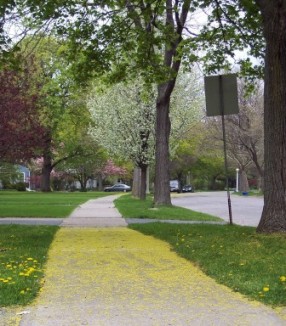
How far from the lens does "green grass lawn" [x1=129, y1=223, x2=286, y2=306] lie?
226 inches

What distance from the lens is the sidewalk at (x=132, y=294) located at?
4723 millimetres

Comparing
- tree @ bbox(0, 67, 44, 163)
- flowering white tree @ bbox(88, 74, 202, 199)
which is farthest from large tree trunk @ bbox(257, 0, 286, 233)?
flowering white tree @ bbox(88, 74, 202, 199)

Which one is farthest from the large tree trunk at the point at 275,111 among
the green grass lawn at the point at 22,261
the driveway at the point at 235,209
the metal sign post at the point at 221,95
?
the driveway at the point at 235,209

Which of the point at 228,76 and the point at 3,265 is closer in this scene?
the point at 3,265

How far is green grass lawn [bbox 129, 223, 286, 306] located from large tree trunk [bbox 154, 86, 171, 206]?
31.3 feet

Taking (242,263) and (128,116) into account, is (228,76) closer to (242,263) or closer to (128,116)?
(242,263)

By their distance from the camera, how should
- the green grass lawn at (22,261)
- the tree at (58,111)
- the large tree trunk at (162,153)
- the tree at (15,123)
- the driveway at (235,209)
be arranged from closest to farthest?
the green grass lawn at (22,261), the driveway at (235,209), the tree at (15,123), the large tree trunk at (162,153), the tree at (58,111)

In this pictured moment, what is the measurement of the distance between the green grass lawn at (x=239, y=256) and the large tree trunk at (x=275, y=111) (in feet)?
1.71

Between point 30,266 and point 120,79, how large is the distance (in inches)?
404

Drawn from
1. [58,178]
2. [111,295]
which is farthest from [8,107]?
[58,178]

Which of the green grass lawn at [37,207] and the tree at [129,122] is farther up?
the tree at [129,122]

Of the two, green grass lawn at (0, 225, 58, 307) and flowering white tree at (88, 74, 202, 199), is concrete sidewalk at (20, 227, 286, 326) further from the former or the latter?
flowering white tree at (88, 74, 202, 199)

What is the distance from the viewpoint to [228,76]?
11.5 metres

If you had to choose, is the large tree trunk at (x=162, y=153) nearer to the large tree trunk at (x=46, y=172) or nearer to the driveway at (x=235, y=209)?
the driveway at (x=235, y=209)
